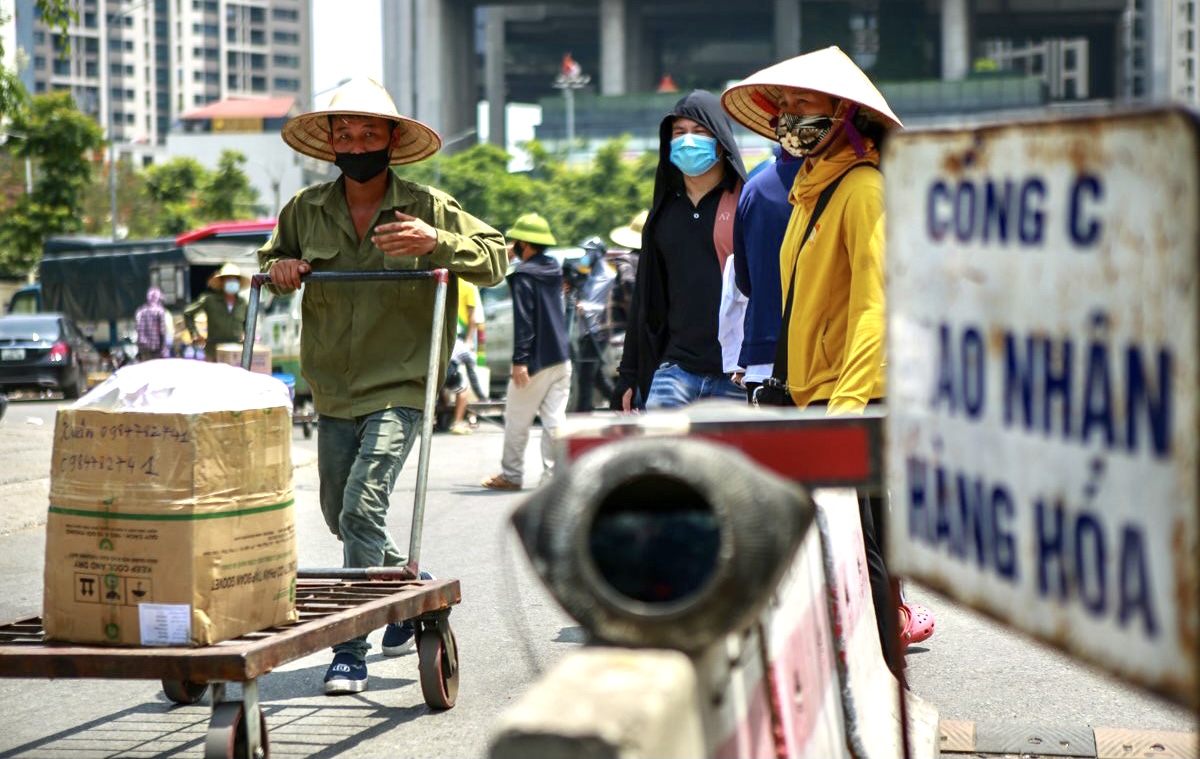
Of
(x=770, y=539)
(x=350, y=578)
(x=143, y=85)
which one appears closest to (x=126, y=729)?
(x=350, y=578)

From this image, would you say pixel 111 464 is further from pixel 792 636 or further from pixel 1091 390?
pixel 1091 390

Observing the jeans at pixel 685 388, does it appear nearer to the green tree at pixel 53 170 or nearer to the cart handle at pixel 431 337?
the cart handle at pixel 431 337

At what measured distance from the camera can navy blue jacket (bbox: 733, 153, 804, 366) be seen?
215 inches

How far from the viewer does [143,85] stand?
19912cm

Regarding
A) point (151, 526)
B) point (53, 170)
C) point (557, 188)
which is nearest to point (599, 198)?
point (557, 188)

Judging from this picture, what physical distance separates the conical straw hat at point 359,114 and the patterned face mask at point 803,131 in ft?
4.68

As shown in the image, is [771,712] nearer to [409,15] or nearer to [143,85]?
[409,15]

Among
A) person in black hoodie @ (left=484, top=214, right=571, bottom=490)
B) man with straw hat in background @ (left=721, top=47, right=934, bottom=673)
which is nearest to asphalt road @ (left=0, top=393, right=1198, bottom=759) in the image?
man with straw hat in background @ (left=721, top=47, right=934, bottom=673)

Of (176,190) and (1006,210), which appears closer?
(1006,210)

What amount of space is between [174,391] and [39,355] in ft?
86.8

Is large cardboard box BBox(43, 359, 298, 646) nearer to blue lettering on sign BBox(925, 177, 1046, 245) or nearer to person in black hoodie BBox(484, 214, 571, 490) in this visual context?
blue lettering on sign BBox(925, 177, 1046, 245)

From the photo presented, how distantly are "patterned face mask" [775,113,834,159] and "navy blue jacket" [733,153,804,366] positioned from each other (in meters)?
0.35

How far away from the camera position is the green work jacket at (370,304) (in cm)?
591

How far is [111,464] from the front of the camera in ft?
13.6
